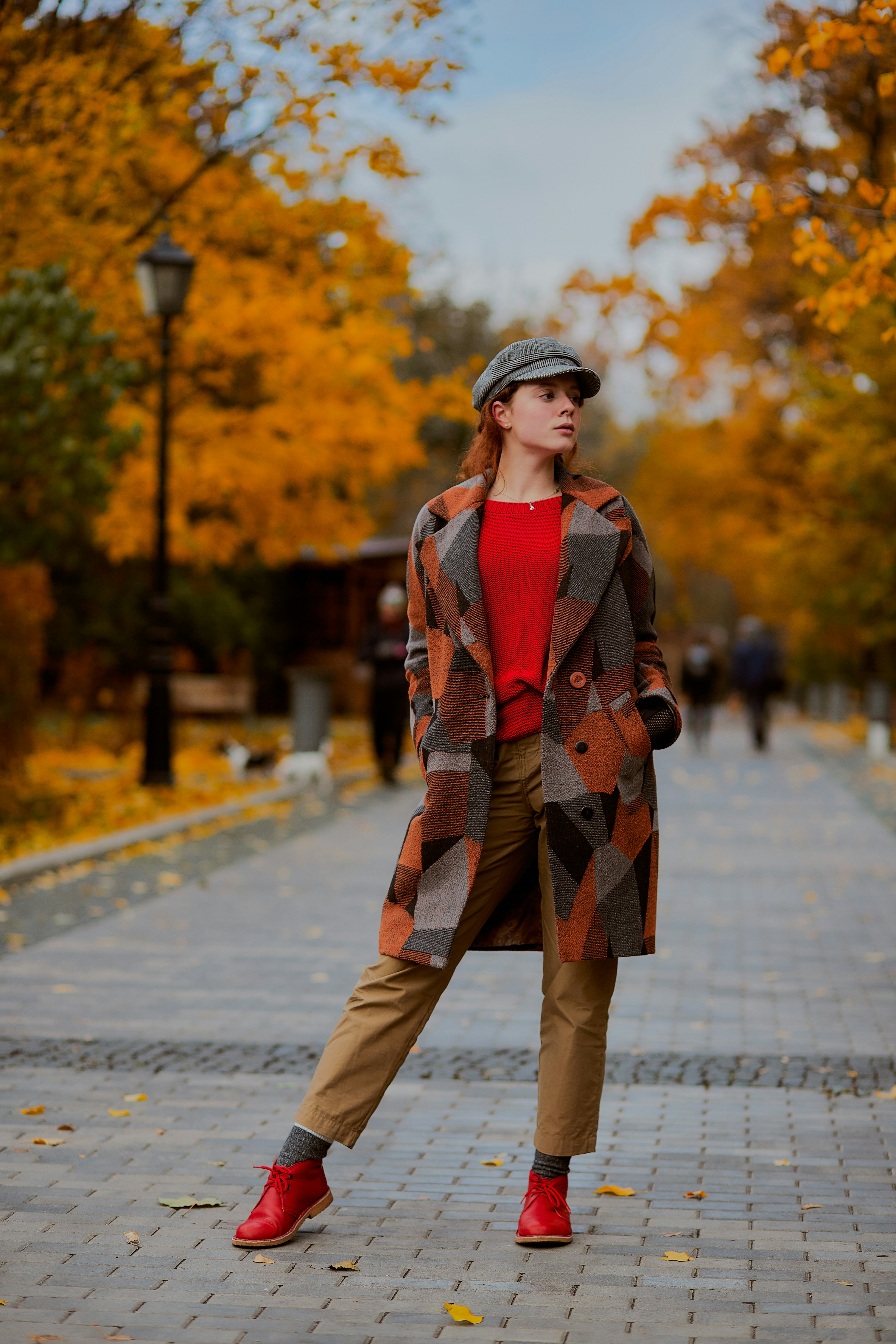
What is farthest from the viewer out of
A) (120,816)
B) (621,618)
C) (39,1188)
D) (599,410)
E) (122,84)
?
(599,410)

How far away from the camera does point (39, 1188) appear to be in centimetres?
426

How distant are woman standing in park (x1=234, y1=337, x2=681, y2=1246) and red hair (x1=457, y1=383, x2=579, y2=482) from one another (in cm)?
5

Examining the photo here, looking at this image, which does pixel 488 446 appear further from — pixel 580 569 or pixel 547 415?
pixel 580 569

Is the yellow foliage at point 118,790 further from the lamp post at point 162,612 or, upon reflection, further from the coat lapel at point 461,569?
the coat lapel at point 461,569

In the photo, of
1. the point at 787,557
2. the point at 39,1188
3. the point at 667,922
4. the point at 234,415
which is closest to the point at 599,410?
the point at 787,557

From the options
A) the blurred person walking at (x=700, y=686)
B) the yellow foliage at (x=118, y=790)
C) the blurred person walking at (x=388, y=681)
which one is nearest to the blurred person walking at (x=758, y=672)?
the blurred person walking at (x=700, y=686)

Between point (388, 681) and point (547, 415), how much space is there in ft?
40.3

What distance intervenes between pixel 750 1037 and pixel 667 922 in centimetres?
270

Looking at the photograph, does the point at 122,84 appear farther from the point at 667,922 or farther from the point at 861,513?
the point at 861,513

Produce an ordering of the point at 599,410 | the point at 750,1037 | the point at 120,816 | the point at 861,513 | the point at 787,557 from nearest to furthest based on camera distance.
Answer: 1. the point at 750,1037
2. the point at 120,816
3. the point at 861,513
4. the point at 787,557
5. the point at 599,410

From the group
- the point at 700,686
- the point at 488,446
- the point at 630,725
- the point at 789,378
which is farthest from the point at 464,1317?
the point at 789,378

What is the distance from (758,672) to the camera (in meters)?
23.1

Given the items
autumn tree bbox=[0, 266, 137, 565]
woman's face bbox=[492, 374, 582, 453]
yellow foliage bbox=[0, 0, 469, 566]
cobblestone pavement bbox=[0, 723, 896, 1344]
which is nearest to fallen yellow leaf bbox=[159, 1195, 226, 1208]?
cobblestone pavement bbox=[0, 723, 896, 1344]

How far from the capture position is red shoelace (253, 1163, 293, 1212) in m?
3.83
